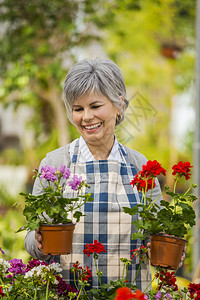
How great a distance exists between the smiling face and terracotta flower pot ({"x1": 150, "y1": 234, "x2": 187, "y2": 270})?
1.59 ft

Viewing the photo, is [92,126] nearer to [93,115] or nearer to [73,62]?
[93,115]

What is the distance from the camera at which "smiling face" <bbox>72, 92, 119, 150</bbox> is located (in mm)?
1604

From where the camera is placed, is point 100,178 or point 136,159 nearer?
point 100,178

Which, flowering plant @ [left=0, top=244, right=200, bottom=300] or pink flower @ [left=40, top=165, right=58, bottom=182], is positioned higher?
pink flower @ [left=40, top=165, right=58, bottom=182]

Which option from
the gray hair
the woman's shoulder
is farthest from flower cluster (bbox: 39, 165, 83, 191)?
the woman's shoulder

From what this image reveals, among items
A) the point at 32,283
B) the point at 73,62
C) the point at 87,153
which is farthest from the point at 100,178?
the point at 73,62

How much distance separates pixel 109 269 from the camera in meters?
1.62

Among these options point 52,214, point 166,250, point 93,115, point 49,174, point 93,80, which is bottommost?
point 166,250

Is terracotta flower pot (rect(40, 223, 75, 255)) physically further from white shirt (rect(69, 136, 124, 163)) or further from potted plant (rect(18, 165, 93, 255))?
white shirt (rect(69, 136, 124, 163))

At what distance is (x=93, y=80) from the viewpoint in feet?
5.24

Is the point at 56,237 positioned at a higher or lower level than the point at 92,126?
lower

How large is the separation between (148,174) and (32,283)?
1.56 ft

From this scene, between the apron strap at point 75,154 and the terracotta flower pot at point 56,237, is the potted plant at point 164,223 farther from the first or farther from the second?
the apron strap at point 75,154

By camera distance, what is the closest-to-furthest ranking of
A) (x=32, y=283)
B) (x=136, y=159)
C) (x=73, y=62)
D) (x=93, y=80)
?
(x=32, y=283) < (x=93, y=80) < (x=136, y=159) < (x=73, y=62)
